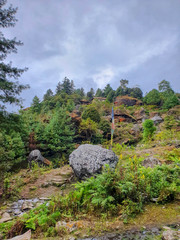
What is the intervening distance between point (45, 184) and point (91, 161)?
2.89 m

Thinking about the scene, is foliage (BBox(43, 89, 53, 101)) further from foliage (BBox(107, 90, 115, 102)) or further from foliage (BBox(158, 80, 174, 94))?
foliage (BBox(158, 80, 174, 94))

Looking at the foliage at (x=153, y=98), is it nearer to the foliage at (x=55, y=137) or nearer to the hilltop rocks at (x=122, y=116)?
the hilltop rocks at (x=122, y=116)

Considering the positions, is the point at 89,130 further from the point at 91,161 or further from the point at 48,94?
the point at 48,94

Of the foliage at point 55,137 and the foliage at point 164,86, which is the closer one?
the foliage at point 55,137

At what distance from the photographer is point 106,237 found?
2.52 m

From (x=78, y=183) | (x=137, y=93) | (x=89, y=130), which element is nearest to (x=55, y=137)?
(x=89, y=130)

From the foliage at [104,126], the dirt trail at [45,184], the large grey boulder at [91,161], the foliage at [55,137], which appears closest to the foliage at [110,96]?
the foliage at [104,126]

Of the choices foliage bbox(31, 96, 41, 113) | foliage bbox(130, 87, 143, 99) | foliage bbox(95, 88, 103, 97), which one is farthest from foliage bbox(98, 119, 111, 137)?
foliage bbox(95, 88, 103, 97)

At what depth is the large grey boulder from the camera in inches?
269

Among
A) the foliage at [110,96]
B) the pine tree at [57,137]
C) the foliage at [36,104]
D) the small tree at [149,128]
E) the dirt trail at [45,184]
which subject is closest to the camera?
the dirt trail at [45,184]

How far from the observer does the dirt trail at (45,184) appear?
6982mm

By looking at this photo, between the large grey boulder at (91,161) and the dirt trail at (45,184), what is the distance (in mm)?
1375

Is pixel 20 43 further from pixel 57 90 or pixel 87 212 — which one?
pixel 57 90

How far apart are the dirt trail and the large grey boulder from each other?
137 centimetres
